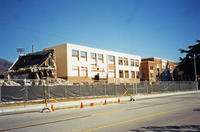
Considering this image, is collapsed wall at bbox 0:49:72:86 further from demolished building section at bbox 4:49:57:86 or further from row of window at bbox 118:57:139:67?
row of window at bbox 118:57:139:67

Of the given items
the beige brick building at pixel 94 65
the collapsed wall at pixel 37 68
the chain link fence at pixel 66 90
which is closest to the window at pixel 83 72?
the beige brick building at pixel 94 65

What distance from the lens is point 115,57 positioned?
185 feet

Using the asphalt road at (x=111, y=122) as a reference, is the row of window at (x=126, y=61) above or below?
above

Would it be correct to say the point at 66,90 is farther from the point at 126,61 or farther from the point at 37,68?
the point at 126,61

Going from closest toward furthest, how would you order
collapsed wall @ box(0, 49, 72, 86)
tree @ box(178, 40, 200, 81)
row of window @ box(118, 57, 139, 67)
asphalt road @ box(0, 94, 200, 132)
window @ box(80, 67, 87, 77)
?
1. asphalt road @ box(0, 94, 200, 132)
2. collapsed wall @ box(0, 49, 72, 86)
3. window @ box(80, 67, 87, 77)
4. row of window @ box(118, 57, 139, 67)
5. tree @ box(178, 40, 200, 81)

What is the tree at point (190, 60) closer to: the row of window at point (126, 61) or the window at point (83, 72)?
the row of window at point (126, 61)

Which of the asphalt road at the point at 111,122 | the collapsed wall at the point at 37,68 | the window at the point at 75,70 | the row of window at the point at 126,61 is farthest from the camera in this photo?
the row of window at the point at 126,61

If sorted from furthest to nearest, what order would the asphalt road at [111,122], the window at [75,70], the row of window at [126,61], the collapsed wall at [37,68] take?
the row of window at [126,61], the window at [75,70], the collapsed wall at [37,68], the asphalt road at [111,122]

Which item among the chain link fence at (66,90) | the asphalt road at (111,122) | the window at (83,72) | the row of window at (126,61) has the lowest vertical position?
the asphalt road at (111,122)

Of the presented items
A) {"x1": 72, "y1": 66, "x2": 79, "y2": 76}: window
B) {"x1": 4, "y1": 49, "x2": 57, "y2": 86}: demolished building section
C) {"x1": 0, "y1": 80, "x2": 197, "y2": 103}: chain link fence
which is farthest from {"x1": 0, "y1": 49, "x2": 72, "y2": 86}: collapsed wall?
{"x1": 0, "y1": 80, "x2": 197, "y2": 103}: chain link fence

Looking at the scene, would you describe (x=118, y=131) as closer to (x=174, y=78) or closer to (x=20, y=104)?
(x=20, y=104)

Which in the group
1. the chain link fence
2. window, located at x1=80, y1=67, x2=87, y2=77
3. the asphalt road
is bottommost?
the asphalt road

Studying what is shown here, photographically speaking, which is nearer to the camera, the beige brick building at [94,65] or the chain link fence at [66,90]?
the chain link fence at [66,90]

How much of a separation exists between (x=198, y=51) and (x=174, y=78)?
15.9 m
